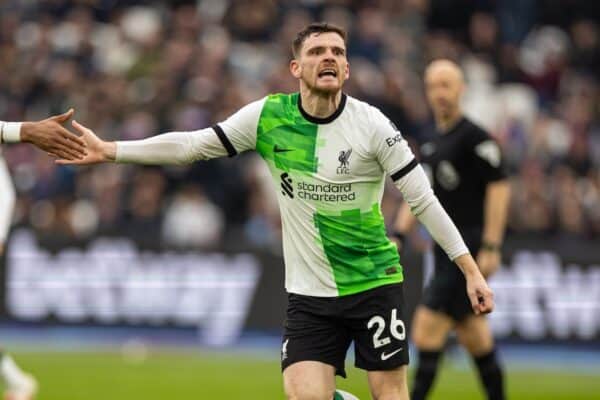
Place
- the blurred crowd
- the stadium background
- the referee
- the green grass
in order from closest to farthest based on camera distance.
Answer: the referee < the green grass < the stadium background < the blurred crowd

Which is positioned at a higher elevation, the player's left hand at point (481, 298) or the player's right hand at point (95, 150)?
the player's right hand at point (95, 150)

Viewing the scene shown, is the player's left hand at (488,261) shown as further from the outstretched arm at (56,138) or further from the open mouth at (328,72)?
the outstretched arm at (56,138)

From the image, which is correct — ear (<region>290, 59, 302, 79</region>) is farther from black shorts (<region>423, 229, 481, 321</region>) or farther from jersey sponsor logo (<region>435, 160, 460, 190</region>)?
black shorts (<region>423, 229, 481, 321</region>)

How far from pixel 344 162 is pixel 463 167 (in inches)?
126

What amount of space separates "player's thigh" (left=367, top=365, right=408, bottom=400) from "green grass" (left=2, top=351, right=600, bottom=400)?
4.68 m

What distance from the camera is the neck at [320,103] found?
7.97 metres

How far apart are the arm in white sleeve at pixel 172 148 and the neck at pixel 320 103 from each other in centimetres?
54

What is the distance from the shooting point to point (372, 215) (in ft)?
26.5

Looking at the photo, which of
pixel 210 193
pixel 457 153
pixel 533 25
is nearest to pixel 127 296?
pixel 210 193

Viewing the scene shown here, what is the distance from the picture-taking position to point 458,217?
10992 mm

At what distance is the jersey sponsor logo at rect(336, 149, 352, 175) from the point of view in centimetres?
793

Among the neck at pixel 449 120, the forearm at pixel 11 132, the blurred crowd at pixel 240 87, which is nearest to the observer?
the forearm at pixel 11 132

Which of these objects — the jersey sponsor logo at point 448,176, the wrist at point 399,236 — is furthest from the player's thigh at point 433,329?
the jersey sponsor logo at point 448,176

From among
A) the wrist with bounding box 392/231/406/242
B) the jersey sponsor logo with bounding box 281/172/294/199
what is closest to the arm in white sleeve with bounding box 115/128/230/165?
the jersey sponsor logo with bounding box 281/172/294/199
